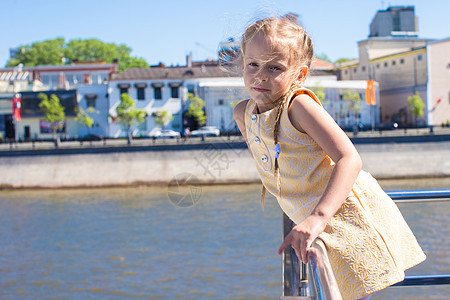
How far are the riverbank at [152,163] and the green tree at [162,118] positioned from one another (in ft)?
27.5

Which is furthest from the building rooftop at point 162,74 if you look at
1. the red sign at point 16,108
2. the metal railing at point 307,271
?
the metal railing at point 307,271

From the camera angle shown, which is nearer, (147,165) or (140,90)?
(147,165)

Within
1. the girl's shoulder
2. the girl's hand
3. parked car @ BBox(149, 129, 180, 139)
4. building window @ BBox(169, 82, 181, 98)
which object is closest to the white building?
building window @ BBox(169, 82, 181, 98)

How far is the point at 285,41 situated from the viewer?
137 centimetres

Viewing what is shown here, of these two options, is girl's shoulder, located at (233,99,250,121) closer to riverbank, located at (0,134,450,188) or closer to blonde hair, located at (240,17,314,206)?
blonde hair, located at (240,17,314,206)

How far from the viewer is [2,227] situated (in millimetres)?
19656

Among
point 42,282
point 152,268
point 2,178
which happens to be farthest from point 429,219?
point 2,178

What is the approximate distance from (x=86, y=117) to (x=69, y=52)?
34665 millimetres

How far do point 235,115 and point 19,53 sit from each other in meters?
77.1

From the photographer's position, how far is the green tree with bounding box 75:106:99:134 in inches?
1566

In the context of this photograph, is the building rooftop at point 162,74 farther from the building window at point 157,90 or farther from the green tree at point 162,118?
the green tree at point 162,118

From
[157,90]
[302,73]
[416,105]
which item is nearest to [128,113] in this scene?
[157,90]

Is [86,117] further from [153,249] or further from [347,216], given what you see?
[347,216]

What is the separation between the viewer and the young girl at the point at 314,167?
1279 mm
